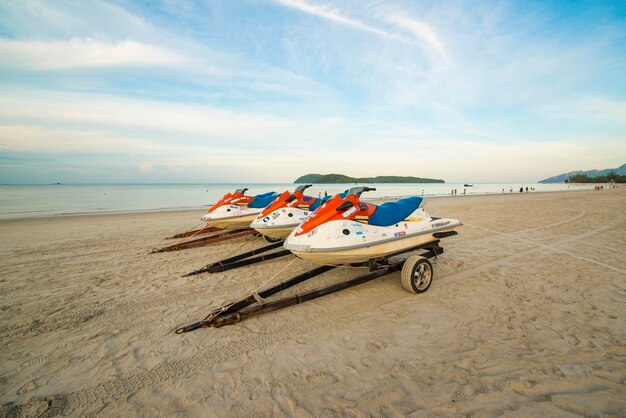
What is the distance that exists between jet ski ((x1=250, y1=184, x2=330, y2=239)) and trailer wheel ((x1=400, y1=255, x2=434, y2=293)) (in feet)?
9.44

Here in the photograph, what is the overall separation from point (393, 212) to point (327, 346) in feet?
8.48

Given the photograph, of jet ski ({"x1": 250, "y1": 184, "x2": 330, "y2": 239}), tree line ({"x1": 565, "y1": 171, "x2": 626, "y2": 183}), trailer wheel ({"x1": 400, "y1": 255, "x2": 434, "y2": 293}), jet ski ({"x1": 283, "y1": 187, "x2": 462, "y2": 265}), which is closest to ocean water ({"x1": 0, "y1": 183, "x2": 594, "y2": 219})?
jet ski ({"x1": 250, "y1": 184, "x2": 330, "y2": 239})

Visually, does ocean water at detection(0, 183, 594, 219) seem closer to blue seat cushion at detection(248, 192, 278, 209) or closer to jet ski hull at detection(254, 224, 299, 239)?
blue seat cushion at detection(248, 192, 278, 209)

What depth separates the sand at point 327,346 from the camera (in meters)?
2.51

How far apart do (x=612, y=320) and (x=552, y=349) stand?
159 centimetres

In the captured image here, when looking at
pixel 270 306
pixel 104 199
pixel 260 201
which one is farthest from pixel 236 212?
pixel 104 199

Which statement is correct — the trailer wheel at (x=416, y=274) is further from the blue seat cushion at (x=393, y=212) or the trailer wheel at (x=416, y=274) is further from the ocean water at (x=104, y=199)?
the ocean water at (x=104, y=199)

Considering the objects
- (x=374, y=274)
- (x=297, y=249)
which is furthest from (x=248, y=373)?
(x=374, y=274)

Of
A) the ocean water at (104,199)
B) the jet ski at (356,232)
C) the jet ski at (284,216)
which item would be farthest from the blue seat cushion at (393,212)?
the ocean water at (104,199)

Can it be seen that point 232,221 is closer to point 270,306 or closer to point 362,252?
point 270,306

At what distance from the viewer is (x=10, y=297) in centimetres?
485

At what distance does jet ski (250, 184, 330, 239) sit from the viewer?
6973 mm

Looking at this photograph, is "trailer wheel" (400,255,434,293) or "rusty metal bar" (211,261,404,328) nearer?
"rusty metal bar" (211,261,404,328)

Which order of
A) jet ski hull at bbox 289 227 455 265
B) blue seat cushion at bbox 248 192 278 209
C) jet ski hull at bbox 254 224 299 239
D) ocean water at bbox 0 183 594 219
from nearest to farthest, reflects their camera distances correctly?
1. jet ski hull at bbox 289 227 455 265
2. jet ski hull at bbox 254 224 299 239
3. blue seat cushion at bbox 248 192 278 209
4. ocean water at bbox 0 183 594 219
